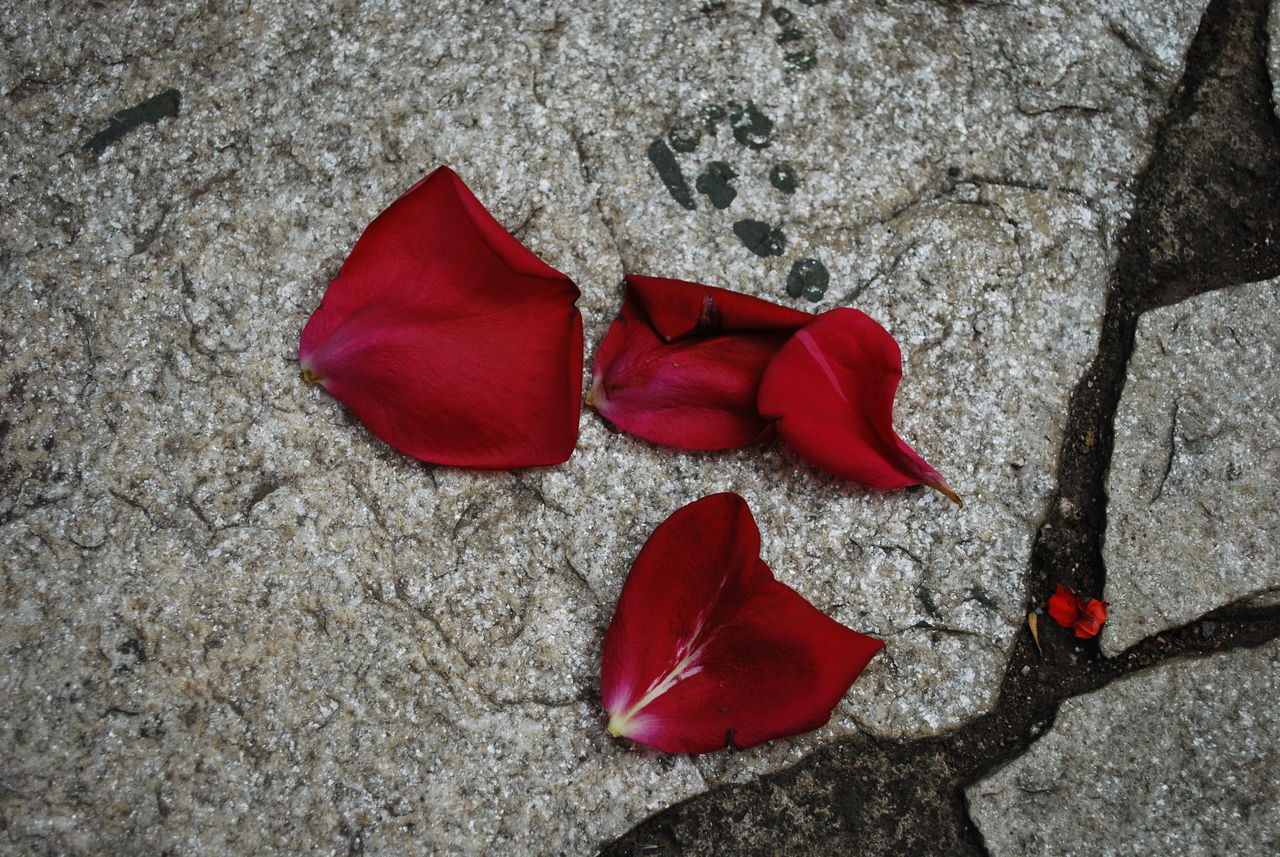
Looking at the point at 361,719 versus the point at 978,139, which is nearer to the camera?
the point at 361,719

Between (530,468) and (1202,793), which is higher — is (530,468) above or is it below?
above

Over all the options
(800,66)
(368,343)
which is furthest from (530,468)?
(800,66)

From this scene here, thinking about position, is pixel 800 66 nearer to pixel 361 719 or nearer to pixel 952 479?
pixel 952 479

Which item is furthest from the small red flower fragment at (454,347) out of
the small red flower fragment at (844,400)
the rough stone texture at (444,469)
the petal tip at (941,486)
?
the petal tip at (941,486)

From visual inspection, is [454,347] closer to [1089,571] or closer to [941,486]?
[941,486]

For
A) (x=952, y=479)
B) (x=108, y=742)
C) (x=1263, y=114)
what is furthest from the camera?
(x=1263, y=114)

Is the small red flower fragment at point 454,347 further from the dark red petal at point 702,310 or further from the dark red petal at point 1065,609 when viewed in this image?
the dark red petal at point 1065,609
